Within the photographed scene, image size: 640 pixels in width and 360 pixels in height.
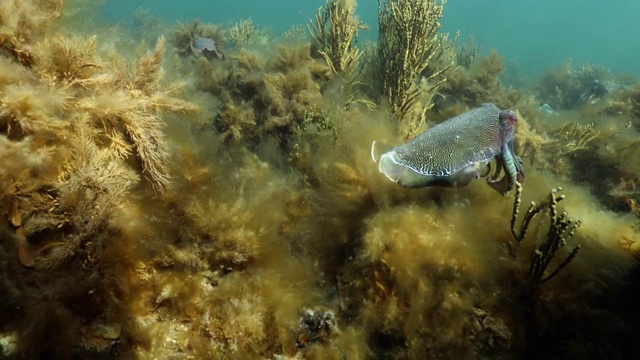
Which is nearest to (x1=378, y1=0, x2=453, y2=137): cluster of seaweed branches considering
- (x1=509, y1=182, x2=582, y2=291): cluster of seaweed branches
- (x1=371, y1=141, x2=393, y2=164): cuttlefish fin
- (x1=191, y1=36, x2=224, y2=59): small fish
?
(x1=371, y1=141, x2=393, y2=164): cuttlefish fin

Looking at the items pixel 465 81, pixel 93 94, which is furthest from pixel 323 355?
pixel 465 81

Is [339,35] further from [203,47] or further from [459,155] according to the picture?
[459,155]

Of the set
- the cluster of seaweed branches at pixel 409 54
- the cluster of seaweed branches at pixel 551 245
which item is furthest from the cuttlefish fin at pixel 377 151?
the cluster of seaweed branches at pixel 409 54

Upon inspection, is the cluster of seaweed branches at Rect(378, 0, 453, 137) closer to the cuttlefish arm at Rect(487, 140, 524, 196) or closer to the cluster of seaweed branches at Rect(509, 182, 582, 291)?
the cuttlefish arm at Rect(487, 140, 524, 196)

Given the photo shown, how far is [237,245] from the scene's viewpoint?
8.87 ft

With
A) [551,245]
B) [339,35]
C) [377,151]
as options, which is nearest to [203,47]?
[339,35]

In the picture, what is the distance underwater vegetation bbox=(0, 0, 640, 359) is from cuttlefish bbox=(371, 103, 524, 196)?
0.28ft

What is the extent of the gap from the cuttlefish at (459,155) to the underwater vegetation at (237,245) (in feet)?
0.28

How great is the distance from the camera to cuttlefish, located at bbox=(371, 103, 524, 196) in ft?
8.77

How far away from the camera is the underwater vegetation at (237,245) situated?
212 centimetres

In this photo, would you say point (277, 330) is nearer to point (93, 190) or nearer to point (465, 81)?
point (93, 190)

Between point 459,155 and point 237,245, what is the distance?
6.48 feet

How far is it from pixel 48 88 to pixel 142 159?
2.45 ft

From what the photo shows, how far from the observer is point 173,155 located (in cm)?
277
